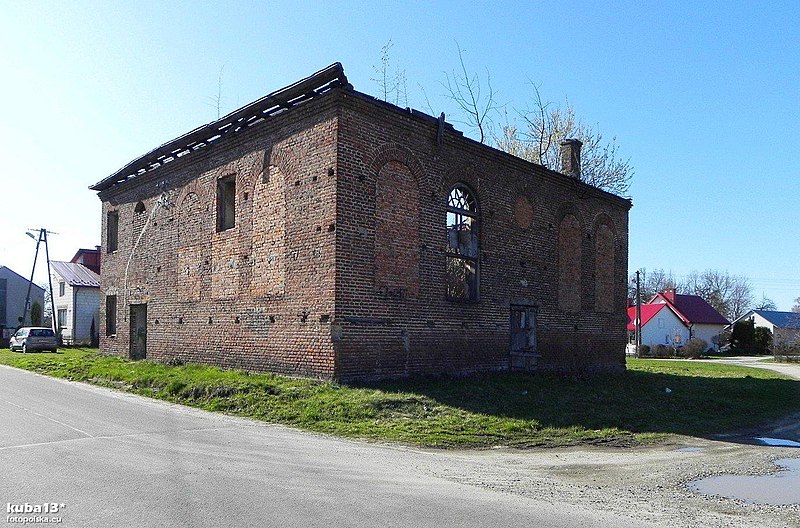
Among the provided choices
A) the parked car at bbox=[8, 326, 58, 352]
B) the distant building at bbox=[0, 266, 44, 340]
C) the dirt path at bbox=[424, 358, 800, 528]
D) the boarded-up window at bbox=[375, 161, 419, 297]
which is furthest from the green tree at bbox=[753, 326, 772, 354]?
the distant building at bbox=[0, 266, 44, 340]

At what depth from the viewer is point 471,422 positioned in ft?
36.4

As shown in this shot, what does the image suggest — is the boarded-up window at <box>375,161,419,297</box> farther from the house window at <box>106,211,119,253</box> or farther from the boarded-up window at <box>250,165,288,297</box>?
the house window at <box>106,211,119,253</box>

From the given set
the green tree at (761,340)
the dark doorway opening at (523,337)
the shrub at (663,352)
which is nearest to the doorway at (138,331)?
the dark doorway opening at (523,337)

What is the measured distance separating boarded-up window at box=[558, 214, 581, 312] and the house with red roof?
140 feet

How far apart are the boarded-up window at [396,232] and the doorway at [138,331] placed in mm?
11361

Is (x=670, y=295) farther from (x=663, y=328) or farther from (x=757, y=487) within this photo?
(x=757, y=487)

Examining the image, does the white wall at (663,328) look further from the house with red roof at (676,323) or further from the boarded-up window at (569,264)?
the boarded-up window at (569,264)

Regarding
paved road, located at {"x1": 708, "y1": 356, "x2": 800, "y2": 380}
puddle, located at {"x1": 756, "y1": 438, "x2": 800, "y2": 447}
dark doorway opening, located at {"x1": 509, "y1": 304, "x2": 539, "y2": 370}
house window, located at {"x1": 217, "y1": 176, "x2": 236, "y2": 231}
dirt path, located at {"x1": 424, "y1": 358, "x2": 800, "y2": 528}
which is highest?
house window, located at {"x1": 217, "y1": 176, "x2": 236, "y2": 231}

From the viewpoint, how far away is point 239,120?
1717 cm

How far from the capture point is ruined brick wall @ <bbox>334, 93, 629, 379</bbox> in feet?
46.6

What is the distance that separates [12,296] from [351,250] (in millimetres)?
52190

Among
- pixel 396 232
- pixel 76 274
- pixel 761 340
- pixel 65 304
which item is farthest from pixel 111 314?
pixel 761 340

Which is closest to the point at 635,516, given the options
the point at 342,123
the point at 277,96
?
the point at 342,123

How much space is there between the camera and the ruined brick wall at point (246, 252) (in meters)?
14.3
